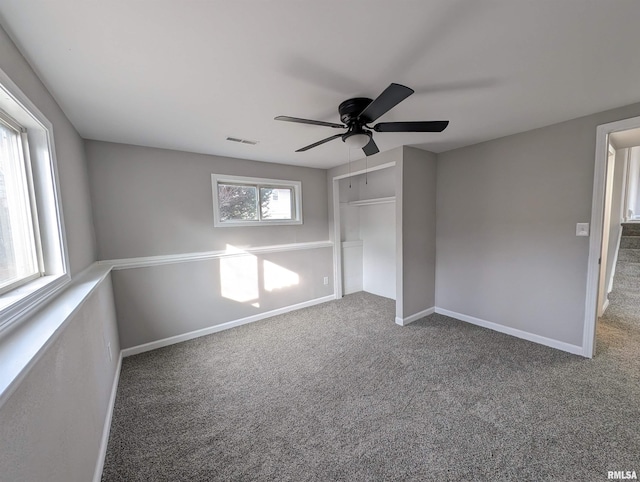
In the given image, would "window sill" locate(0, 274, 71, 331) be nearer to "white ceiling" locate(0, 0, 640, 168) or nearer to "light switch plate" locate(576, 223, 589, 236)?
"white ceiling" locate(0, 0, 640, 168)

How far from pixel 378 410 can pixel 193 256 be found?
105 inches

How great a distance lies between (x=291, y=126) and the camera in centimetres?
250

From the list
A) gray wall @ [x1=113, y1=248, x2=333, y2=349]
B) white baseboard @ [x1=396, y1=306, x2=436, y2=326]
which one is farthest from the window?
white baseboard @ [x1=396, y1=306, x2=436, y2=326]

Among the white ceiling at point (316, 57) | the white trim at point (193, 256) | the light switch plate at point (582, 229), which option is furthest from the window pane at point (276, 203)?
the light switch plate at point (582, 229)

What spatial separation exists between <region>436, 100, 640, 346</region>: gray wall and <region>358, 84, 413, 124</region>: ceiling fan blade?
216 cm

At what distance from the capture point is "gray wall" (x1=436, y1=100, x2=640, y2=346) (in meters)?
2.58

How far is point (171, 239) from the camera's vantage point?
10.5 ft

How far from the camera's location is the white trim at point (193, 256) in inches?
113

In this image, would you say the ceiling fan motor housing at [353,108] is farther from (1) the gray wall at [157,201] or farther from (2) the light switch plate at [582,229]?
(2) the light switch plate at [582,229]

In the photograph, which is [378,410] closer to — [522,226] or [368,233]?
[522,226]

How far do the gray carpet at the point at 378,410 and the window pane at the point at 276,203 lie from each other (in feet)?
6.22

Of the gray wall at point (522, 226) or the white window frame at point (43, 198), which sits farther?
the gray wall at point (522, 226)

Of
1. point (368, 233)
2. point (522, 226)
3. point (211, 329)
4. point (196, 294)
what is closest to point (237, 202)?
point (196, 294)

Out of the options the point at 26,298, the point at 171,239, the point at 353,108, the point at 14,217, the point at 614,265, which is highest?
the point at 353,108
